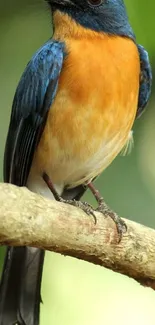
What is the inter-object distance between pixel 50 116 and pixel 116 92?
1.22 feet

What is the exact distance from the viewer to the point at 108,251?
11.4ft

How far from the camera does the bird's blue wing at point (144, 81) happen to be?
4414 millimetres

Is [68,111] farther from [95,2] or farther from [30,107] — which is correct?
[95,2]

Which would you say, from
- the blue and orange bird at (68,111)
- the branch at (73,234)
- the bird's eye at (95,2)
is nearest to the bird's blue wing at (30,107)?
the blue and orange bird at (68,111)

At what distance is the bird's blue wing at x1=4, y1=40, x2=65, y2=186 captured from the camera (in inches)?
163

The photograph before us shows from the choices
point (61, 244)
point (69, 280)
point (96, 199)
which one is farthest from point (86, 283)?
point (61, 244)

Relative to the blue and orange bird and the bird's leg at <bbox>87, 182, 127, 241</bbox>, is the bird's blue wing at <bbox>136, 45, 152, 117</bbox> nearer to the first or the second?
the blue and orange bird

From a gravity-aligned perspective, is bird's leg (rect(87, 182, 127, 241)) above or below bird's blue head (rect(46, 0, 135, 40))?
below

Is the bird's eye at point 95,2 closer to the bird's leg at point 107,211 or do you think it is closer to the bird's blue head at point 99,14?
the bird's blue head at point 99,14

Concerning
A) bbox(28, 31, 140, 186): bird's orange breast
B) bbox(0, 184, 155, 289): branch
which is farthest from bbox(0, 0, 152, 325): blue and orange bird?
bbox(0, 184, 155, 289): branch

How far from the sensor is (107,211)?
396cm

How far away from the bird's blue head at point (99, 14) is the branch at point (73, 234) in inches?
48.0

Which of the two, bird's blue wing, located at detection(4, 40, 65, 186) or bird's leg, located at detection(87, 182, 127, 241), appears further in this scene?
bird's blue wing, located at detection(4, 40, 65, 186)

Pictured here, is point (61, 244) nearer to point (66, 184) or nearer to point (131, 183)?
point (131, 183)
